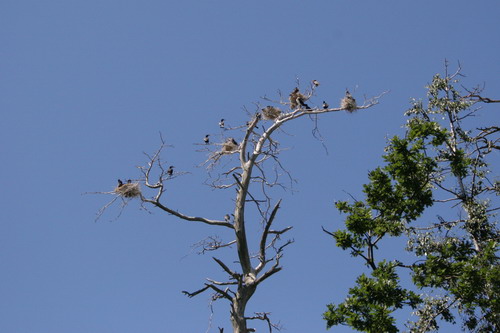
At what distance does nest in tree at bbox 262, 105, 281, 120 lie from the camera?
1291cm

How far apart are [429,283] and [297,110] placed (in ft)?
14.1

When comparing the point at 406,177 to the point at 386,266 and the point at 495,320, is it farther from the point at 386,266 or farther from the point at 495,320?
the point at 495,320

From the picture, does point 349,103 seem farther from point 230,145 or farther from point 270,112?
point 230,145

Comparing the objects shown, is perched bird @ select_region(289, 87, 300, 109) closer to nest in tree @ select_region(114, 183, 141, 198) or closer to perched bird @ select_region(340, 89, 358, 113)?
perched bird @ select_region(340, 89, 358, 113)

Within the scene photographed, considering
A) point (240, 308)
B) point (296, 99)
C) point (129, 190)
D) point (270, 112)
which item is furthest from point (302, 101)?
point (240, 308)

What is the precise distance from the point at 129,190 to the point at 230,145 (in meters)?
2.26

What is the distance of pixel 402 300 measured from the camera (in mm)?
11789

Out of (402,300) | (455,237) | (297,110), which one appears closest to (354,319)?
(402,300)

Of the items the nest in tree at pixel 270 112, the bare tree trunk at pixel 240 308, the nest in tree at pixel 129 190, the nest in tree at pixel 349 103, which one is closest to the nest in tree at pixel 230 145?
the nest in tree at pixel 270 112

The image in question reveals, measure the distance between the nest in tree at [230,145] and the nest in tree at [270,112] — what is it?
1.12 m

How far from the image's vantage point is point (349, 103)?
13.1 meters

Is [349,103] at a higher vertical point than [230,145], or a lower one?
higher

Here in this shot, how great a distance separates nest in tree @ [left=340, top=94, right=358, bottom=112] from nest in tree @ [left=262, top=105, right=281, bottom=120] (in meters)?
1.39

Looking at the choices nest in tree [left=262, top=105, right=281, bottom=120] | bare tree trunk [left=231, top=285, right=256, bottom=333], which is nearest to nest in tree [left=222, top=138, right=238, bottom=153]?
nest in tree [left=262, top=105, right=281, bottom=120]
